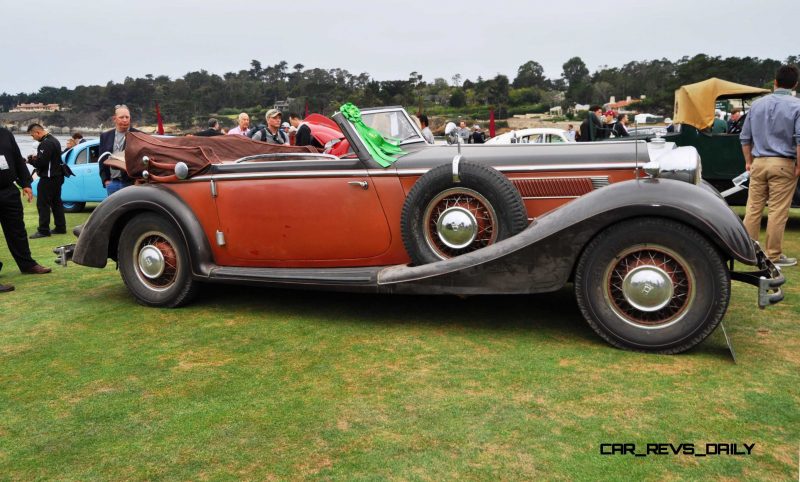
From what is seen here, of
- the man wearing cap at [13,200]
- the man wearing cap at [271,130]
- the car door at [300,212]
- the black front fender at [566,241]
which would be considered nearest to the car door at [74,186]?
the man wearing cap at [271,130]

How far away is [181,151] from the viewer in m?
5.18

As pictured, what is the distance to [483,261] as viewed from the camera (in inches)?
159

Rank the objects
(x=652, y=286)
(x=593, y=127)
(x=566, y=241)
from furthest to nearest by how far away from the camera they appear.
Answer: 1. (x=593, y=127)
2. (x=566, y=241)
3. (x=652, y=286)

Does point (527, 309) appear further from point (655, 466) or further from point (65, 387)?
point (65, 387)

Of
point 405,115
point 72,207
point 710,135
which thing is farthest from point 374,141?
point 72,207

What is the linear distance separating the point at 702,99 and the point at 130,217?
8548mm

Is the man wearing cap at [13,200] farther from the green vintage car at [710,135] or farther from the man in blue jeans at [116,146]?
the green vintage car at [710,135]

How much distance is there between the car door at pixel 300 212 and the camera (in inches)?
182

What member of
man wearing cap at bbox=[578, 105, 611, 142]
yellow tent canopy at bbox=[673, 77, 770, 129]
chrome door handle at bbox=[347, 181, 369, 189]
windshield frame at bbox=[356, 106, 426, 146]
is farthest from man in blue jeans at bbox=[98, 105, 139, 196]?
yellow tent canopy at bbox=[673, 77, 770, 129]

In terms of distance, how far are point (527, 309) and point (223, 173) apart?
2603 mm

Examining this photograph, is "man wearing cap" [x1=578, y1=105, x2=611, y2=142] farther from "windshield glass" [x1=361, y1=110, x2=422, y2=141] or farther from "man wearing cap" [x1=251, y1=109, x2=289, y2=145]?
"windshield glass" [x1=361, y1=110, x2=422, y2=141]

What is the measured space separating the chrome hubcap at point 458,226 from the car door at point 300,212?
472 millimetres

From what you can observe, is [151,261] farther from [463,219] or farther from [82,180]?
[82,180]

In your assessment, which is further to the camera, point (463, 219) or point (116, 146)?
point (116, 146)
